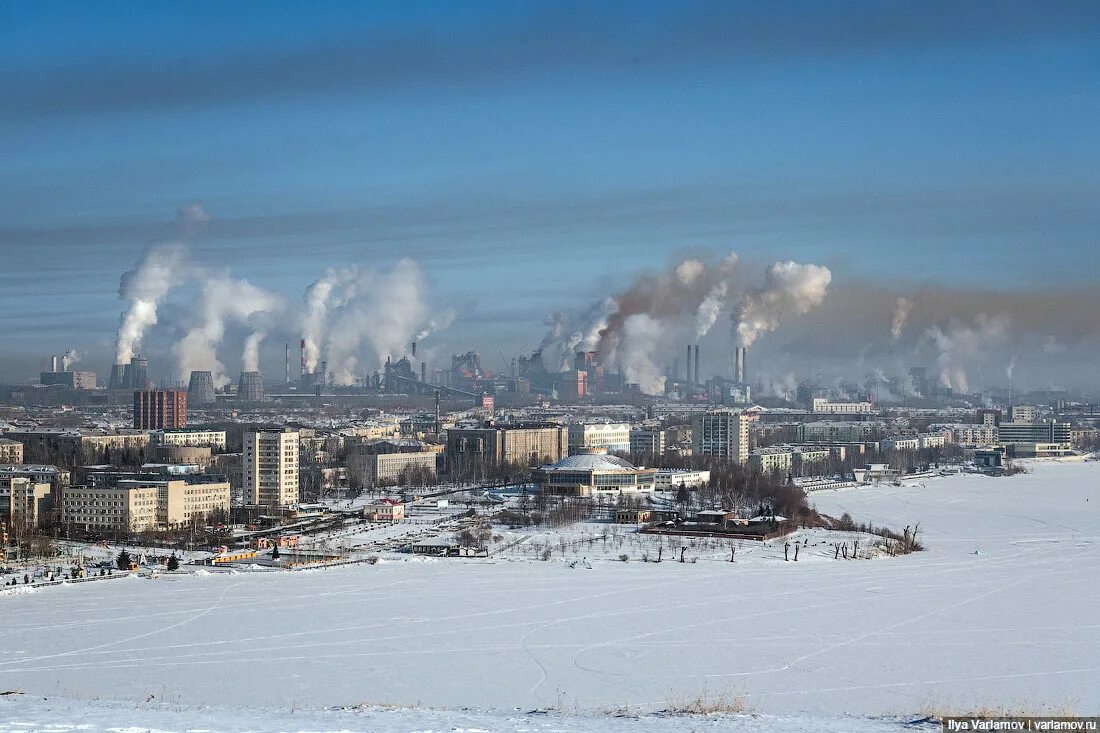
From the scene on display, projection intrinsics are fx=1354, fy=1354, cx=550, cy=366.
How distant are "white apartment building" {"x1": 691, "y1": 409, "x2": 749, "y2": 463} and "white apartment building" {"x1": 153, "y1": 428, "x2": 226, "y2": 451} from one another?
42.5 feet

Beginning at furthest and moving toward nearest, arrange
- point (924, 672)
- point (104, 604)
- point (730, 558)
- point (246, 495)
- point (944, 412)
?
1. point (944, 412)
2. point (246, 495)
3. point (730, 558)
4. point (104, 604)
5. point (924, 672)

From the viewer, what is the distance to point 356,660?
29.7 feet

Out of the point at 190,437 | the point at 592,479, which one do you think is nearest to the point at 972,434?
the point at 592,479

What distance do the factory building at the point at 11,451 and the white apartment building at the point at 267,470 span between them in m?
10.1

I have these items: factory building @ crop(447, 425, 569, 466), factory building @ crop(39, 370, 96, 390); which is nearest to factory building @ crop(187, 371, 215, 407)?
factory building @ crop(39, 370, 96, 390)

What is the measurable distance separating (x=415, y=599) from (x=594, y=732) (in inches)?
252

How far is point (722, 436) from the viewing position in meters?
35.8

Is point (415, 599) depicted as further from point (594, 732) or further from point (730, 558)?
point (594, 732)

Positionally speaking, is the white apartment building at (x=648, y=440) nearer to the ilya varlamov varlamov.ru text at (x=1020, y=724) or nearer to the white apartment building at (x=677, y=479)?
the white apartment building at (x=677, y=479)

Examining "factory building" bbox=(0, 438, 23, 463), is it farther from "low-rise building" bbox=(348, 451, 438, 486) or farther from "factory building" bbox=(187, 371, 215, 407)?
"factory building" bbox=(187, 371, 215, 407)

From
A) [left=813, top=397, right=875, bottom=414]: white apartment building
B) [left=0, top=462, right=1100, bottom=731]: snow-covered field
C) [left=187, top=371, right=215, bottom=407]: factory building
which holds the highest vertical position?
[left=187, top=371, right=215, bottom=407]: factory building

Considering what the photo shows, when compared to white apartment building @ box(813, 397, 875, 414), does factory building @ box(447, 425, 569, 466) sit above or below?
below

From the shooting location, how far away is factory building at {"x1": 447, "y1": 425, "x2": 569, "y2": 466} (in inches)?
1332

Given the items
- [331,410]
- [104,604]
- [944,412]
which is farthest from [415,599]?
[944,412]
